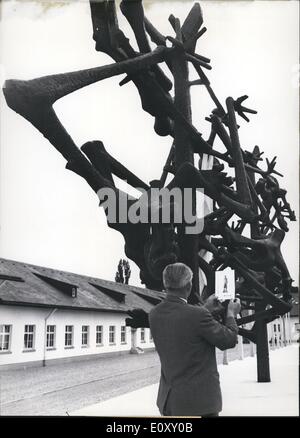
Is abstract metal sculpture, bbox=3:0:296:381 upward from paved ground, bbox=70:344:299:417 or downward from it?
upward

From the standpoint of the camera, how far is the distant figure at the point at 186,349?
7.25 feet

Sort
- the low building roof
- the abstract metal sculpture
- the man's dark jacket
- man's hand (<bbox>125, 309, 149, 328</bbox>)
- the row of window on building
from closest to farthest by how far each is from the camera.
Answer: the man's dark jacket → the abstract metal sculpture → man's hand (<bbox>125, 309, 149, 328</bbox>) → the row of window on building → the low building roof

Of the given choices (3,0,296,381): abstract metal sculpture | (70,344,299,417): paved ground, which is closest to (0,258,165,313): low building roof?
(70,344,299,417): paved ground

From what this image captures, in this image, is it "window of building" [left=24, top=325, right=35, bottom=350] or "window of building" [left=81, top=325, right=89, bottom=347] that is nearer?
"window of building" [left=24, top=325, right=35, bottom=350]

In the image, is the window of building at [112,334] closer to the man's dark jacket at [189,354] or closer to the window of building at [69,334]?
the window of building at [69,334]

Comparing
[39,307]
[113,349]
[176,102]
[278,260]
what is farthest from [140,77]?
[113,349]

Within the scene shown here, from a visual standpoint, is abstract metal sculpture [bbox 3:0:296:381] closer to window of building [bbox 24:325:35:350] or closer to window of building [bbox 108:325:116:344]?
window of building [bbox 24:325:35:350]

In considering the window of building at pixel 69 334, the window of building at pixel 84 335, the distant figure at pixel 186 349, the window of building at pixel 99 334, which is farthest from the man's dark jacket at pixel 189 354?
the window of building at pixel 99 334

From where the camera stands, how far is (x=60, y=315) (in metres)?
15.5

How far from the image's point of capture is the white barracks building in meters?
12.9

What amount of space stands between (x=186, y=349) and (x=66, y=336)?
14397mm

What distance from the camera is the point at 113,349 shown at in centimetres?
1844
